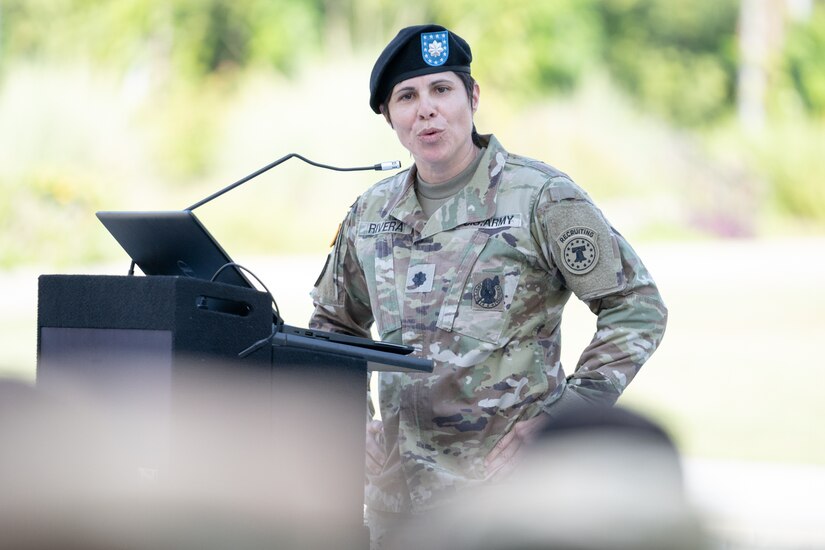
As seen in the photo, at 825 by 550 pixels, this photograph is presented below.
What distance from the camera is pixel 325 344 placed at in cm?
240

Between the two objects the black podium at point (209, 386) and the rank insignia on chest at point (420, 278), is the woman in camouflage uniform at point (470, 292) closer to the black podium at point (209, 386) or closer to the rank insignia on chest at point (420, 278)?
the rank insignia on chest at point (420, 278)

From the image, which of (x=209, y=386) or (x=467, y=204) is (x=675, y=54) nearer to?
(x=467, y=204)

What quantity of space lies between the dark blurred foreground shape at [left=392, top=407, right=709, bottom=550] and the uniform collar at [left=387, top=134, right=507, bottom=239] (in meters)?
1.56

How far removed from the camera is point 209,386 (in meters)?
2.15

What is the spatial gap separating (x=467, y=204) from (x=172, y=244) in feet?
2.83

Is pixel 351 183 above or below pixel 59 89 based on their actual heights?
below

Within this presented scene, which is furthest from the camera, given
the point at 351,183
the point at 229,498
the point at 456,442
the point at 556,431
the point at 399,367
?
the point at 351,183

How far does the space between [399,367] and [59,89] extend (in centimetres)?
1297

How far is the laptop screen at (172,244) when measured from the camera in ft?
8.02

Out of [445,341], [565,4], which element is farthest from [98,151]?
[445,341]

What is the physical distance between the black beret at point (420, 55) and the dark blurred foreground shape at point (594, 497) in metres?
1.64

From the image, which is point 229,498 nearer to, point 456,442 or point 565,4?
point 456,442

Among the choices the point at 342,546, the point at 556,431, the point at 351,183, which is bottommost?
the point at 342,546

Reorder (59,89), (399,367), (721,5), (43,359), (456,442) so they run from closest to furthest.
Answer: (43,359) < (399,367) < (456,442) < (59,89) < (721,5)
